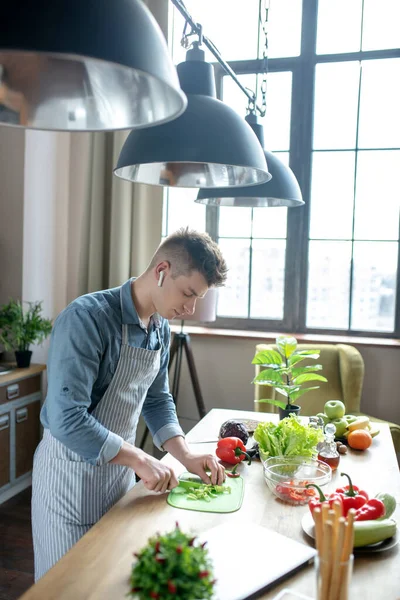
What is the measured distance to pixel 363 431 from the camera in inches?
85.7

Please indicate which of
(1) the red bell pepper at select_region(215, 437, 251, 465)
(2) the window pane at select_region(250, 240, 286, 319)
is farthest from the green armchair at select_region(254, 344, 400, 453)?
(1) the red bell pepper at select_region(215, 437, 251, 465)

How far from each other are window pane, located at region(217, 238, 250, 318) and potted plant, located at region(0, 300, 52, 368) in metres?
1.44

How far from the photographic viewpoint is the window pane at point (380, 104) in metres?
4.10

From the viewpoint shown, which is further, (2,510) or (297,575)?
(2,510)

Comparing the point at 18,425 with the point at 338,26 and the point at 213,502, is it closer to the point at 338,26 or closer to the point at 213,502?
the point at 213,502

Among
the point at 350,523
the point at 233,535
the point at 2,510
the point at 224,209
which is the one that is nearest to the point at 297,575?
the point at 233,535

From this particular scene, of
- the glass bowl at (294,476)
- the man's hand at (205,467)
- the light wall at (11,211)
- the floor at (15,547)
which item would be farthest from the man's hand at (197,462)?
the light wall at (11,211)

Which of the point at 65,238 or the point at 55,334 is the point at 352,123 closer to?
the point at 65,238

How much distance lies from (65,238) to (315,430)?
119 inches

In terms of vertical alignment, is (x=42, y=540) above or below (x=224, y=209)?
below

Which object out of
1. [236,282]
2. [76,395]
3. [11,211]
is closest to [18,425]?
[11,211]

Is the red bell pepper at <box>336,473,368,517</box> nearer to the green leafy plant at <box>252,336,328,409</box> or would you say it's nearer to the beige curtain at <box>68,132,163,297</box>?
the green leafy plant at <box>252,336,328,409</box>

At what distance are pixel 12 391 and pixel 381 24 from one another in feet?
11.9

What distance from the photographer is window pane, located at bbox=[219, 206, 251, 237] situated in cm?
437
